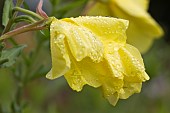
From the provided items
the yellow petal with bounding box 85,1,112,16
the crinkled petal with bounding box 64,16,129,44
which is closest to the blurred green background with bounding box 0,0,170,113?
the yellow petal with bounding box 85,1,112,16

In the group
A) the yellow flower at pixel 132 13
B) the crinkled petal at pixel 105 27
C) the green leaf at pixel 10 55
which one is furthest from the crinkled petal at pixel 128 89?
the yellow flower at pixel 132 13

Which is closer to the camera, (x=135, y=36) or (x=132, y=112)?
(x=135, y=36)

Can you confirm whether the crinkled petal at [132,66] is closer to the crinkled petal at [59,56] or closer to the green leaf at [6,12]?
the crinkled petal at [59,56]

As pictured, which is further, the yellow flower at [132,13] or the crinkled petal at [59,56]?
the yellow flower at [132,13]

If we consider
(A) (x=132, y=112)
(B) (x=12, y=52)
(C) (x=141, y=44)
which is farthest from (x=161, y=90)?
(B) (x=12, y=52)

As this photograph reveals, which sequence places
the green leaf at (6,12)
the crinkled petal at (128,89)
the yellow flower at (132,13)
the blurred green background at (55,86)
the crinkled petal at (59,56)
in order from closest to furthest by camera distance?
the crinkled petal at (59,56)
the crinkled petal at (128,89)
the green leaf at (6,12)
the blurred green background at (55,86)
the yellow flower at (132,13)

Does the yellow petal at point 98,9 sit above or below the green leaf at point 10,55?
below

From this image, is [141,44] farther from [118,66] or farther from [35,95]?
[118,66]
